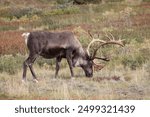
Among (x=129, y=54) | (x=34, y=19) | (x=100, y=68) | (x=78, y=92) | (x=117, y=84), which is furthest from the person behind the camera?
(x=34, y=19)

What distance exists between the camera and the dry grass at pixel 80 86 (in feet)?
43.7

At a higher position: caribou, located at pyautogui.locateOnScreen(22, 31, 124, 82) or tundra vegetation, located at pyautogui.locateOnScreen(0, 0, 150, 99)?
caribou, located at pyautogui.locateOnScreen(22, 31, 124, 82)

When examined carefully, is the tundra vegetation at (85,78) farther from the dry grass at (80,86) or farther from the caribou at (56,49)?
the caribou at (56,49)

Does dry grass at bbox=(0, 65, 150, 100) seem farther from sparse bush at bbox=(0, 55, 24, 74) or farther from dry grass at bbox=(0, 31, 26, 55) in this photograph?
dry grass at bbox=(0, 31, 26, 55)

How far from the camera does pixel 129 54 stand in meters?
18.8

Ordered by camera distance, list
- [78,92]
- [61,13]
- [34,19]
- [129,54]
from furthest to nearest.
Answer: [61,13], [34,19], [129,54], [78,92]

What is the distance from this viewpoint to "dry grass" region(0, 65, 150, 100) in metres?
13.3

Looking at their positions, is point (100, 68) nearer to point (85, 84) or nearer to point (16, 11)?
point (85, 84)

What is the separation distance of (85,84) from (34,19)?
28036 mm

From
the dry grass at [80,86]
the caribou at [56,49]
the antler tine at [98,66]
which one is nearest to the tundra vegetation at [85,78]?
the dry grass at [80,86]

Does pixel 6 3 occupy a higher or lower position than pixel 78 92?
lower

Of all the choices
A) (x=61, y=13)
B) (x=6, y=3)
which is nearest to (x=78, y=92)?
(x=61, y=13)

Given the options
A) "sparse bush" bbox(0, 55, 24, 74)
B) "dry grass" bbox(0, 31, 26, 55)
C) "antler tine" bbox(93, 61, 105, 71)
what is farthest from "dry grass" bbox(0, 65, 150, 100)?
"dry grass" bbox(0, 31, 26, 55)

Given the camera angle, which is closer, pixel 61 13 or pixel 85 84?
pixel 85 84
